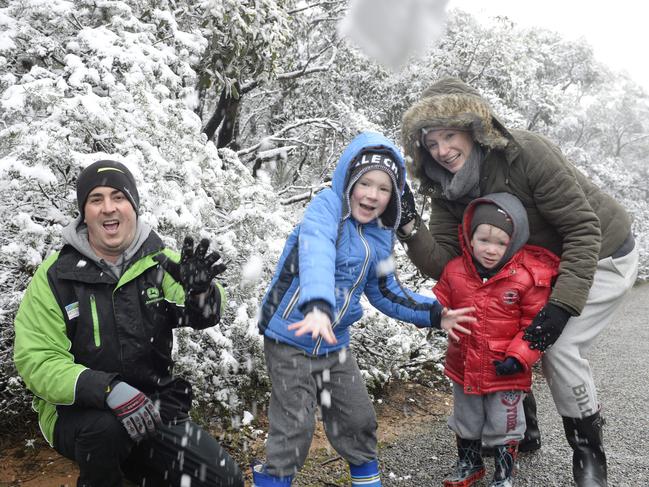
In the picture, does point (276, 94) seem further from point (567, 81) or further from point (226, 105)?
point (567, 81)

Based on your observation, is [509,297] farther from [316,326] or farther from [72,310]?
[72,310]

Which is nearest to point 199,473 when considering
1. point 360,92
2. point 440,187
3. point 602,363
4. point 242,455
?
point 242,455

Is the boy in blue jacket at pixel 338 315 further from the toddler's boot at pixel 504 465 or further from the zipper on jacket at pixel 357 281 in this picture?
the toddler's boot at pixel 504 465

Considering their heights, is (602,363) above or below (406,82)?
below

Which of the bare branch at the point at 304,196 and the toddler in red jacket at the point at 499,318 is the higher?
the bare branch at the point at 304,196

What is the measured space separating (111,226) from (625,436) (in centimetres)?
362

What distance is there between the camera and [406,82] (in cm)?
1070

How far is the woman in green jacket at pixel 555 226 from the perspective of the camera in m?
2.62

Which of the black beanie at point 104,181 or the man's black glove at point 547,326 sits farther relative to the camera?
the man's black glove at point 547,326

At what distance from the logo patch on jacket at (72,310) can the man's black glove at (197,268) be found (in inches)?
17.3

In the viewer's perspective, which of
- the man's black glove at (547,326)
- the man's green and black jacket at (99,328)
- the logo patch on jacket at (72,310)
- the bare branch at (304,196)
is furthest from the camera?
the bare branch at (304,196)

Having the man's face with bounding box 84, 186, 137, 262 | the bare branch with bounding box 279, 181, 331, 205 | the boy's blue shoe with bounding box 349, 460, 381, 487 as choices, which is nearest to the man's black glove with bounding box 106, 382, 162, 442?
the man's face with bounding box 84, 186, 137, 262

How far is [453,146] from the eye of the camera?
2.90 meters

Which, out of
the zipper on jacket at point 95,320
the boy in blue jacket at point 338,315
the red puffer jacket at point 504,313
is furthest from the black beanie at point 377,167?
the zipper on jacket at point 95,320
